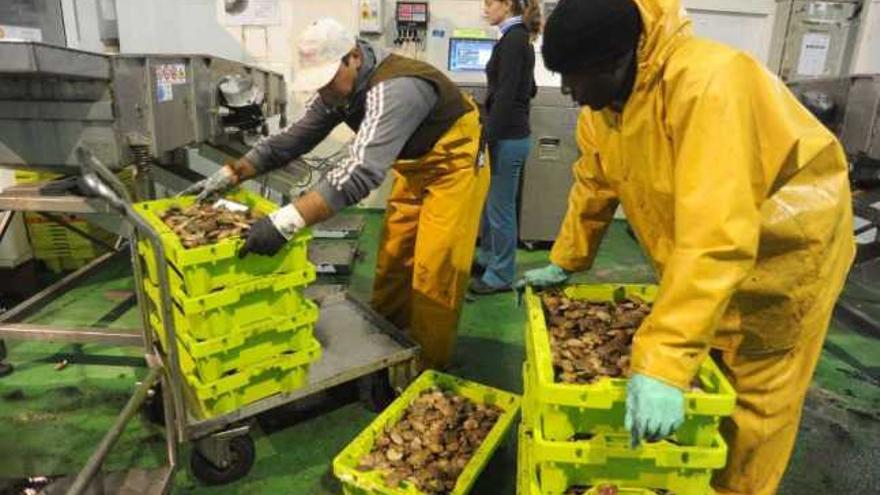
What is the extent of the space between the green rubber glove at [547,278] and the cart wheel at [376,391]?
794 mm

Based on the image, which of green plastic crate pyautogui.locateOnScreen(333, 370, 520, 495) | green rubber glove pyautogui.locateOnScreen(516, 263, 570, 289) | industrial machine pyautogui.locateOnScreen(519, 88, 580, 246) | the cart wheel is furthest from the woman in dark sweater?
green rubber glove pyautogui.locateOnScreen(516, 263, 570, 289)

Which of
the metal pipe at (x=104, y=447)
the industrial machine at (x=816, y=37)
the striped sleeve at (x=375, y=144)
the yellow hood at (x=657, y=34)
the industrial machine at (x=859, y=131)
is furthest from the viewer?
the industrial machine at (x=816, y=37)

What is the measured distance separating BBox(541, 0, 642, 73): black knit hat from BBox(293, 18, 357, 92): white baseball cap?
0.93 metres

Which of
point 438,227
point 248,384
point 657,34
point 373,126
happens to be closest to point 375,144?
point 373,126

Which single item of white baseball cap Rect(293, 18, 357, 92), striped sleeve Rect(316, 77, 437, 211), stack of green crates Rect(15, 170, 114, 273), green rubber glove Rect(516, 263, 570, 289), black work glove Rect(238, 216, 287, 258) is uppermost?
white baseball cap Rect(293, 18, 357, 92)

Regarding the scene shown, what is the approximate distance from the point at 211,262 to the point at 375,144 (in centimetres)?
58

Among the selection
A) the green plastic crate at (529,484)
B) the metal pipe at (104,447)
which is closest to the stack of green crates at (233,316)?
the metal pipe at (104,447)

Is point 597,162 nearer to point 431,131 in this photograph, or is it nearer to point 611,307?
point 611,307

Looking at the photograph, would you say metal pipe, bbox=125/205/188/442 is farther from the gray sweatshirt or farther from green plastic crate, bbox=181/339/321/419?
the gray sweatshirt

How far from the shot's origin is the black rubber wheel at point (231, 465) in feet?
5.78

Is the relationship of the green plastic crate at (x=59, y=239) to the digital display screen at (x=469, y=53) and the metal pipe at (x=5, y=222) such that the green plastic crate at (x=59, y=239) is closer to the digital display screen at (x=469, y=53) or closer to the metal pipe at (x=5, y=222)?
the metal pipe at (x=5, y=222)

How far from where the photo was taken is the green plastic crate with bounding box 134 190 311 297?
1473 millimetres

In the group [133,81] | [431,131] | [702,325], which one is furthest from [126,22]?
[702,325]

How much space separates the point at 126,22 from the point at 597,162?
380cm
